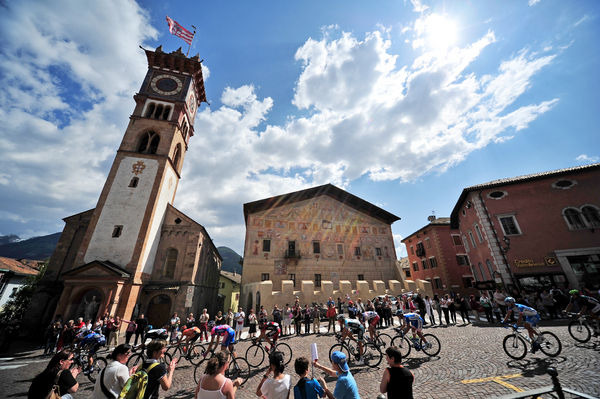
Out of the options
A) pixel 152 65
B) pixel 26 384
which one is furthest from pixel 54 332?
pixel 152 65

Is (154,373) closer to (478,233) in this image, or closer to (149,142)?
(149,142)

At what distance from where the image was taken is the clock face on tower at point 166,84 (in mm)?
23678

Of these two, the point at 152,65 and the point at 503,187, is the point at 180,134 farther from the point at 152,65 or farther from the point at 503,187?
the point at 503,187

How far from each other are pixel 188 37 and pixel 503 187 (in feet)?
103

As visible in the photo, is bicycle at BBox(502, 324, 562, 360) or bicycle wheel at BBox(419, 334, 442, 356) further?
bicycle wheel at BBox(419, 334, 442, 356)

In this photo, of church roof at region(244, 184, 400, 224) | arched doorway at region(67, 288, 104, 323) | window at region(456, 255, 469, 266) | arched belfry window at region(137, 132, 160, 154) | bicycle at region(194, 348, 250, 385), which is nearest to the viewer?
bicycle at region(194, 348, 250, 385)

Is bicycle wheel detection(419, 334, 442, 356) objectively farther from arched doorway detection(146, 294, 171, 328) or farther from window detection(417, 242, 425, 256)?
window detection(417, 242, 425, 256)

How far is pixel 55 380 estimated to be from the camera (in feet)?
11.1

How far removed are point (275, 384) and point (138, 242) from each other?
18.1 metres

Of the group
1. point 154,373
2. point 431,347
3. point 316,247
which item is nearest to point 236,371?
point 154,373

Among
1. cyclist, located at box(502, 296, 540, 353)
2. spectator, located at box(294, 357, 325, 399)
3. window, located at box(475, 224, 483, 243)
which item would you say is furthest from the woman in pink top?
window, located at box(475, 224, 483, 243)

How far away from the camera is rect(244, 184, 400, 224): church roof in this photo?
24391 mm

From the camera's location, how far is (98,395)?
3562mm

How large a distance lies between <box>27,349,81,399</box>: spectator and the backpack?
2.74ft
